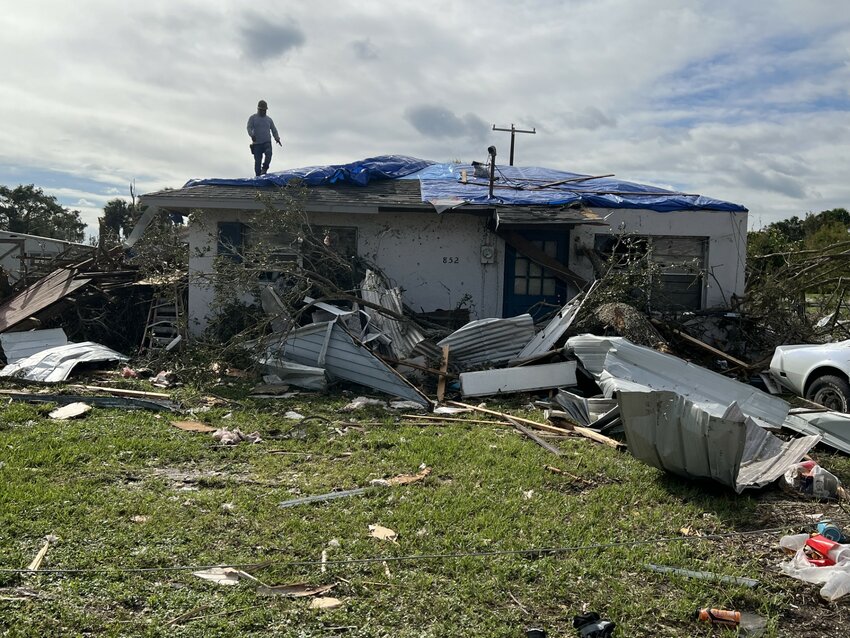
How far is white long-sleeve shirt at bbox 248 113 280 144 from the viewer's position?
48.6ft

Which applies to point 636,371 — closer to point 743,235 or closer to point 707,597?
point 707,597

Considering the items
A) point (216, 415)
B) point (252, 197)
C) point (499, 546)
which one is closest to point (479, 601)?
point (499, 546)

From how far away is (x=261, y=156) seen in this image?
15.2 m

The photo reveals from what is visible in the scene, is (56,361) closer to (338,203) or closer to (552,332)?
(338,203)

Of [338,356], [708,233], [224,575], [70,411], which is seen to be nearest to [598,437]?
[338,356]

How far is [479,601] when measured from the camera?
12.6 ft

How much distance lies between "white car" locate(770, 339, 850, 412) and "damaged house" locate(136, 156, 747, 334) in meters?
Result: 3.75

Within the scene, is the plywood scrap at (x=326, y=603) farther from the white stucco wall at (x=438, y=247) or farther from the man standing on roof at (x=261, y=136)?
the man standing on roof at (x=261, y=136)

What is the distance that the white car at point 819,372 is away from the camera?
26.6ft

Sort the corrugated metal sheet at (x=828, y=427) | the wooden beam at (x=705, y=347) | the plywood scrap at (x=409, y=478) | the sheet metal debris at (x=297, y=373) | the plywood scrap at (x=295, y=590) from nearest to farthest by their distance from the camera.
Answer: the plywood scrap at (x=295, y=590) → the plywood scrap at (x=409, y=478) → the corrugated metal sheet at (x=828, y=427) → the sheet metal debris at (x=297, y=373) → the wooden beam at (x=705, y=347)

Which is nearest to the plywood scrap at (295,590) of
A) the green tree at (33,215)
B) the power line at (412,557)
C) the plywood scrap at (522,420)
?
the power line at (412,557)

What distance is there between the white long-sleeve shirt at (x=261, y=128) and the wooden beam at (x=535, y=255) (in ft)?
18.2

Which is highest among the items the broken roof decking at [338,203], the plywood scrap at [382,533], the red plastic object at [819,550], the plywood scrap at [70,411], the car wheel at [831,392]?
the broken roof decking at [338,203]

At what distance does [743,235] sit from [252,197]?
30.0 feet
